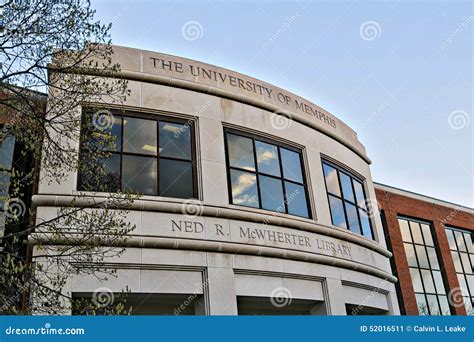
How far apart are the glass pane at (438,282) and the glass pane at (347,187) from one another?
862 cm

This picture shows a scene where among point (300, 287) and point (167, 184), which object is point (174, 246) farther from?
point (300, 287)

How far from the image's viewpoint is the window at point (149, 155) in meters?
12.4

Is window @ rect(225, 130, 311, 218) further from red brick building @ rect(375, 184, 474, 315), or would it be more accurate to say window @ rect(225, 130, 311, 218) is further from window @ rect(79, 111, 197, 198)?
red brick building @ rect(375, 184, 474, 315)

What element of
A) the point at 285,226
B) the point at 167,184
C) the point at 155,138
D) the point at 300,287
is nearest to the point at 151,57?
the point at 155,138

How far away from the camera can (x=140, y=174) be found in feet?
41.3

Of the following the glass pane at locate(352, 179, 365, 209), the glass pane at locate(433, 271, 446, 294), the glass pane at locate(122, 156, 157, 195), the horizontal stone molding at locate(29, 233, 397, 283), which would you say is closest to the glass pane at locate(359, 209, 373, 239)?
the glass pane at locate(352, 179, 365, 209)

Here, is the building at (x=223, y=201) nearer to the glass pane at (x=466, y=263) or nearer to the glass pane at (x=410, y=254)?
the glass pane at (x=410, y=254)

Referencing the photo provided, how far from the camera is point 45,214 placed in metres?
11.2

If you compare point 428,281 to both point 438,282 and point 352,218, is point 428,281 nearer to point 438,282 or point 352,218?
point 438,282

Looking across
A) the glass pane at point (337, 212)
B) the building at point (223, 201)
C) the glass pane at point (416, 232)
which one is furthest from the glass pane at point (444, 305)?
the glass pane at point (337, 212)

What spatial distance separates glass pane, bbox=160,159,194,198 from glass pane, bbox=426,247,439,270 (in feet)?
50.3

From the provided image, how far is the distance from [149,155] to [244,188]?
294 cm

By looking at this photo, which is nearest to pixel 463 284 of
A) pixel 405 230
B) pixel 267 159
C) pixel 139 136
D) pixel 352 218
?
pixel 405 230

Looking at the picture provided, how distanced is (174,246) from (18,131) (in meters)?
5.02
